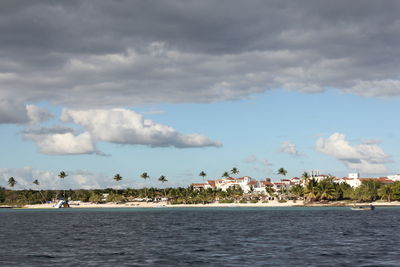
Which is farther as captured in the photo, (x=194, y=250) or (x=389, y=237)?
(x=389, y=237)

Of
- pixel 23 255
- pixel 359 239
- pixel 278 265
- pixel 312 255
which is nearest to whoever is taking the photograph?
pixel 278 265

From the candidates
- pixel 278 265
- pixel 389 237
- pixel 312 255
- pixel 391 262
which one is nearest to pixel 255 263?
pixel 278 265

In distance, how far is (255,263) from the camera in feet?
152

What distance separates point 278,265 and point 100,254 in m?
21.5

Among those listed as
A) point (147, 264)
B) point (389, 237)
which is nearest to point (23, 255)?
point (147, 264)

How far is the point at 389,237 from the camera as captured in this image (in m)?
73.5

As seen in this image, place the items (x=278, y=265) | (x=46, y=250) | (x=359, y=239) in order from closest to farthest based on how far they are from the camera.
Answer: (x=278, y=265) → (x=46, y=250) → (x=359, y=239)

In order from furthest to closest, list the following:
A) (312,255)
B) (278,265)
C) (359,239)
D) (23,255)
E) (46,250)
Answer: (359,239) → (46,250) → (23,255) → (312,255) → (278,265)

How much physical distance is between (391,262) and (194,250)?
23.2 metres

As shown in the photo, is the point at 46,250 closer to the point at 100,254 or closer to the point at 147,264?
the point at 100,254

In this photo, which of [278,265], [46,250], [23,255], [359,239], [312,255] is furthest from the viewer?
[359,239]

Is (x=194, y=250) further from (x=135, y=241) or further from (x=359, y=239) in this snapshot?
(x=359, y=239)

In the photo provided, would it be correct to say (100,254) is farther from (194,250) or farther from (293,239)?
(293,239)

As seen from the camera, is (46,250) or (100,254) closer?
(100,254)
